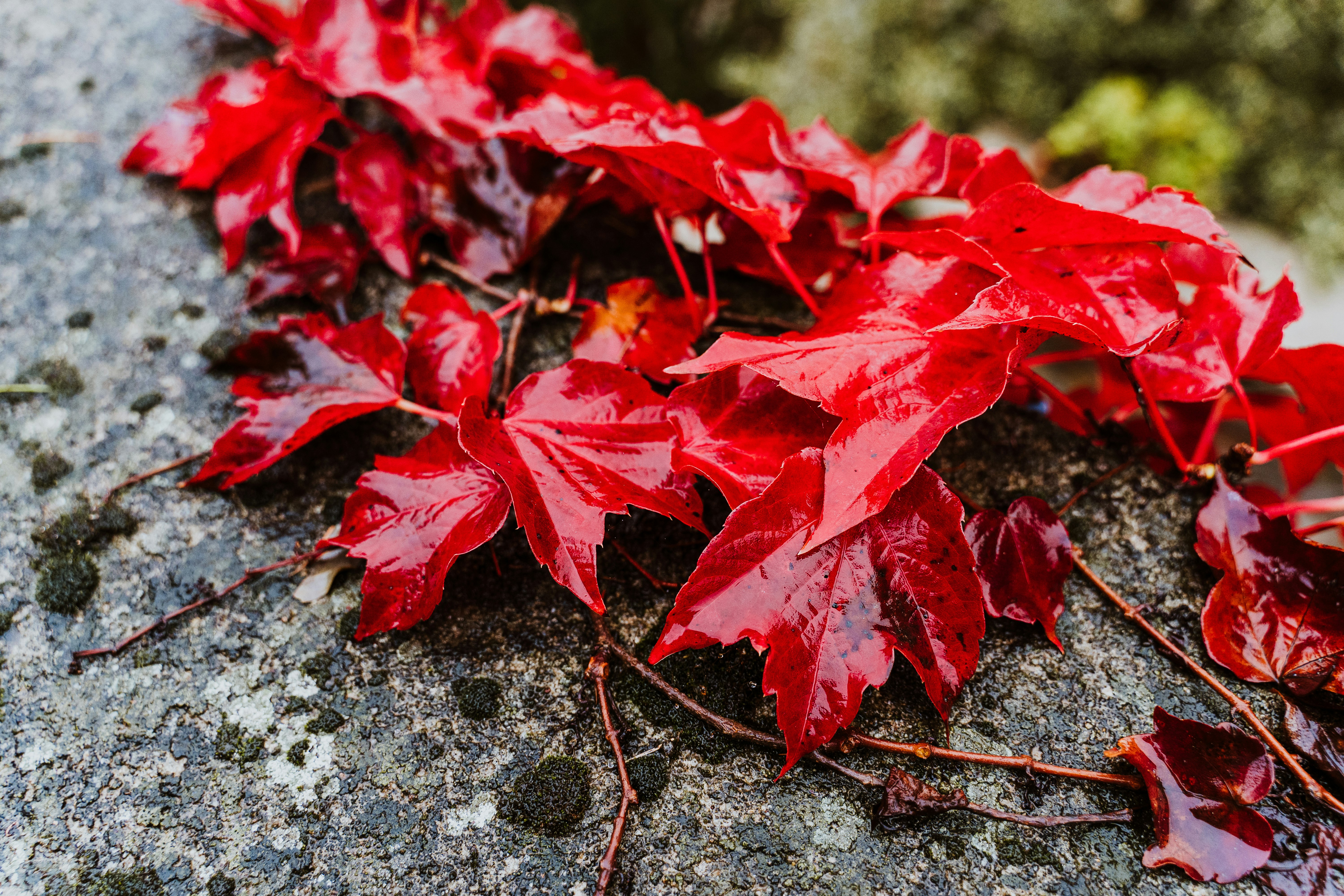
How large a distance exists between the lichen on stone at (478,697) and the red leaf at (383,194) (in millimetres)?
609

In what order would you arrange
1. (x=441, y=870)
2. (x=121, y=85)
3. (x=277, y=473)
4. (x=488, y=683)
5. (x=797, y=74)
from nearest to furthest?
(x=441, y=870)
(x=488, y=683)
(x=277, y=473)
(x=121, y=85)
(x=797, y=74)

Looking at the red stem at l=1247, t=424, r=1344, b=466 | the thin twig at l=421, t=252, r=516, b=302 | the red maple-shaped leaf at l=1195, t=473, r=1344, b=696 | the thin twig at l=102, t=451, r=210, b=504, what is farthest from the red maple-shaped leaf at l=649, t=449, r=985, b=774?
the thin twig at l=102, t=451, r=210, b=504

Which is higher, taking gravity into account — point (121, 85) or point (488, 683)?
point (121, 85)

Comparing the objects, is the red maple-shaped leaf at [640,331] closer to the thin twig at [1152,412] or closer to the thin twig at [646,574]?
the thin twig at [646,574]

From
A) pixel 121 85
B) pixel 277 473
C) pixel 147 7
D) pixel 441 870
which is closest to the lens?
pixel 441 870

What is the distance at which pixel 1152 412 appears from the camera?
2.89ft

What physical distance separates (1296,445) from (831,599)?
1.97 ft

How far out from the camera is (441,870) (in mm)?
694

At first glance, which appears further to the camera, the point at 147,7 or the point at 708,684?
the point at 147,7

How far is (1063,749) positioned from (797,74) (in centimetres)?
294

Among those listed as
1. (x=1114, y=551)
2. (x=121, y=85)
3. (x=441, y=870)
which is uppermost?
(x=121, y=85)

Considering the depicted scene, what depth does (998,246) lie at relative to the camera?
0.78 metres

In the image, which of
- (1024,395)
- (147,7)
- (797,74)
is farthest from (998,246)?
(797,74)

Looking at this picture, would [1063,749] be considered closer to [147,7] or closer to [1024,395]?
[1024,395]
